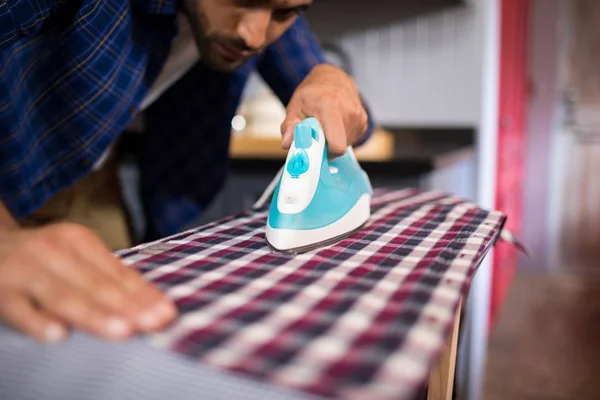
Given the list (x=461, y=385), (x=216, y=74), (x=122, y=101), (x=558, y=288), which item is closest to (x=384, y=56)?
(x=216, y=74)

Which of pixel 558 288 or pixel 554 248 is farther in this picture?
pixel 554 248

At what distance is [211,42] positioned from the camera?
0.96 m

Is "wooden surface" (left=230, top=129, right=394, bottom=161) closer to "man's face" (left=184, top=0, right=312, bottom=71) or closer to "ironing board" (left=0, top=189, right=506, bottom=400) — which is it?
"man's face" (left=184, top=0, right=312, bottom=71)

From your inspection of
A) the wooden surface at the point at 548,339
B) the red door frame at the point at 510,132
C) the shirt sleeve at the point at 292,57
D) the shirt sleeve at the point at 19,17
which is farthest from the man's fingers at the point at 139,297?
the red door frame at the point at 510,132

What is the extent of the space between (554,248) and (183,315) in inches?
138

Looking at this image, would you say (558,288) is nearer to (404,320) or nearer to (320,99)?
(320,99)

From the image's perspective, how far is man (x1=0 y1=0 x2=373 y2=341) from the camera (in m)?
0.44

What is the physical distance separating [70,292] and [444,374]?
44cm

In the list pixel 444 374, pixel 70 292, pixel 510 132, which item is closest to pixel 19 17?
pixel 70 292

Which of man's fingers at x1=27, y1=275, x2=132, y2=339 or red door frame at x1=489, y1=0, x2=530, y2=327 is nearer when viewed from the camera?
man's fingers at x1=27, y1=275, x2=132, y2=339

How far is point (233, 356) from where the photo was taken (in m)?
0.40

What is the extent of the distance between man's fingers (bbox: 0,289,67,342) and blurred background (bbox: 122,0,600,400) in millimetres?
1135

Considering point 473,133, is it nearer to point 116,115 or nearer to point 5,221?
point 116,115

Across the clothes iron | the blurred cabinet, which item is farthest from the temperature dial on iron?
the blurred cabinet
